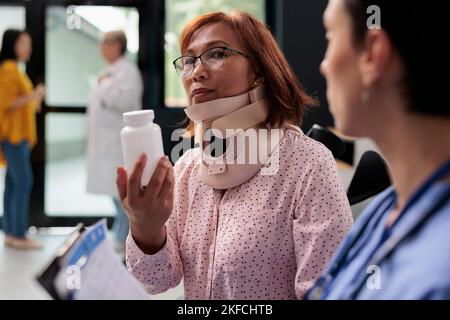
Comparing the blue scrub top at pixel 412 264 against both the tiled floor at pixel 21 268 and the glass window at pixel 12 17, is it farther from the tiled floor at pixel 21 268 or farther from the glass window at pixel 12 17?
the glass window at pixel 12 17

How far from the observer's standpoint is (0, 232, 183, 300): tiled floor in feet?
10.8

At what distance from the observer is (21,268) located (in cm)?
389

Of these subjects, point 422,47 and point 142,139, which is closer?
point 422,47

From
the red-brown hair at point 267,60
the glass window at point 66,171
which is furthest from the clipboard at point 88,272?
the glass window at point 66,171

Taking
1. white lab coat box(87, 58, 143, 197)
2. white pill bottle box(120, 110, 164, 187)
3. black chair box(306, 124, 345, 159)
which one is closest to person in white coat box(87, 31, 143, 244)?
white lab coat box(87, 58, 143, 197)

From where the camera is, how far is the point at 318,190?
1.15 meters

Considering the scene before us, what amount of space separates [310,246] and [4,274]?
3.12 metres

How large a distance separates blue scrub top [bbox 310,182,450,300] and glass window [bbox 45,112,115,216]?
474 cm

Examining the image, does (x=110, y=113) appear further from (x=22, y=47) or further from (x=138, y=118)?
(x=138, y=118)

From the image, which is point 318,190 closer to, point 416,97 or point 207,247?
point 207,247

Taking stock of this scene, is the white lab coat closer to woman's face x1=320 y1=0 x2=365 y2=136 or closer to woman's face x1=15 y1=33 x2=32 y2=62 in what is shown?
woman's face x1=15 y1=33 x2=32 y2=62

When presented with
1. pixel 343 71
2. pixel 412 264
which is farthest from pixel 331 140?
pixel 412 264

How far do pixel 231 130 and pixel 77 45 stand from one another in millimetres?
4219
